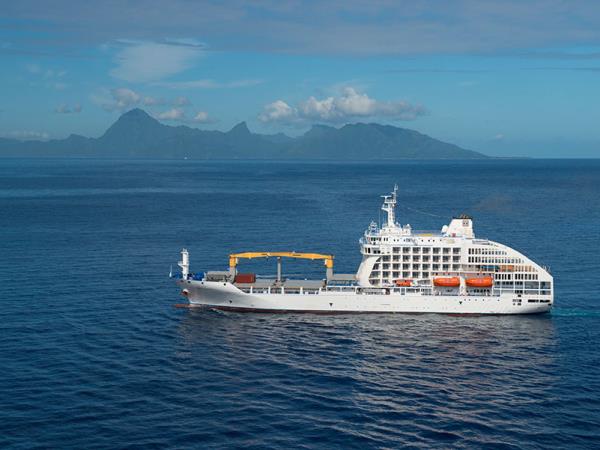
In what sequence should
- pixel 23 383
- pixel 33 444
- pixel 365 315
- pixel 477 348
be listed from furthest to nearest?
pixel 365 315 < pixel 477 348 < pixel 23 383 < pixel 33 444

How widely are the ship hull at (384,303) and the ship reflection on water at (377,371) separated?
1.16 m

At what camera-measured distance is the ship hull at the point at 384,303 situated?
7019 cm

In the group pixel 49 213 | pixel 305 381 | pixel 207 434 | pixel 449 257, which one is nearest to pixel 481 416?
Answer: pixel 305 381

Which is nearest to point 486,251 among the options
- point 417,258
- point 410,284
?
point 417,258

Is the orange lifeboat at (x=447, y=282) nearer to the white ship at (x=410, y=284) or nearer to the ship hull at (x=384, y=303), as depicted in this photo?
the white ship at (x=410, y=284)

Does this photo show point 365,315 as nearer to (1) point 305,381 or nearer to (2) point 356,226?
(1) point 305,381

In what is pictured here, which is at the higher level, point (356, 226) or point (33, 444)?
point (356, 226)

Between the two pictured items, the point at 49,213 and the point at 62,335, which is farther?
the point at 49,213

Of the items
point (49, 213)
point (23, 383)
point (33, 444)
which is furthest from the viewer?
point (49, 213)

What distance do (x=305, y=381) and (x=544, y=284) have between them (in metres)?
33.5

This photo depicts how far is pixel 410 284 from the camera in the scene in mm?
72125

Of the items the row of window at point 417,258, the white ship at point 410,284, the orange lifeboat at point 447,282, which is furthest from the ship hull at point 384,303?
the row of window at point 417,258

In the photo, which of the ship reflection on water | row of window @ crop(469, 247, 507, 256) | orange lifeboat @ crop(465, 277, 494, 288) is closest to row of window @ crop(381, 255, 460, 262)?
row of window @ crop(469, 247, 507, 256)

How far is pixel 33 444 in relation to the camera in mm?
39719
